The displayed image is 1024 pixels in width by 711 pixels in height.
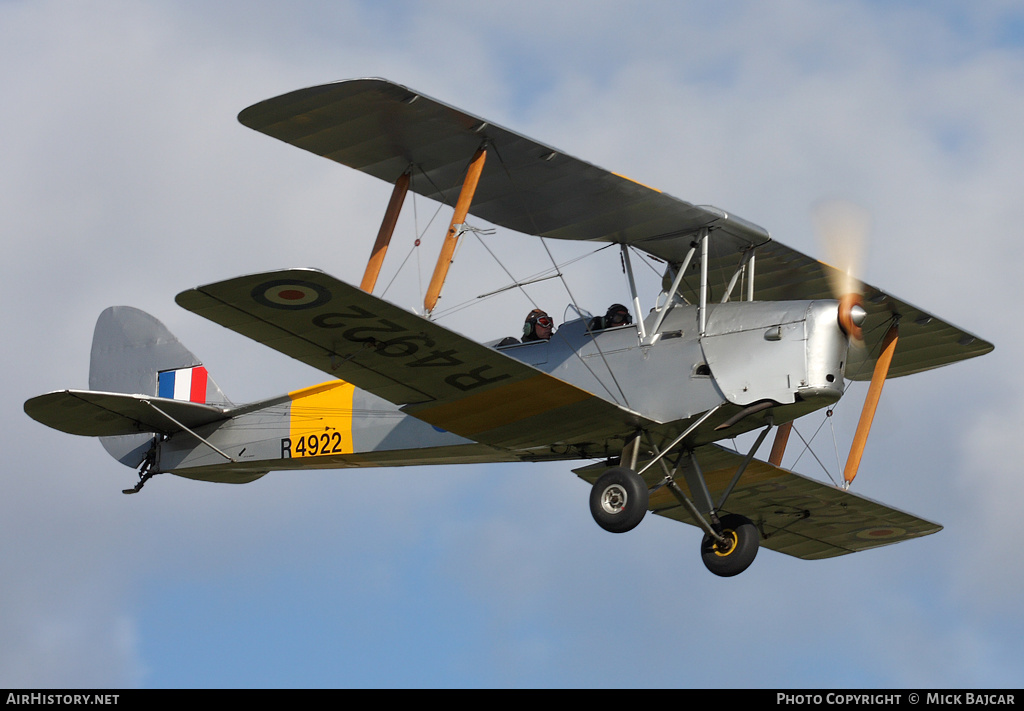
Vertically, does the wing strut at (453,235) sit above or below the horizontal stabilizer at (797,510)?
above

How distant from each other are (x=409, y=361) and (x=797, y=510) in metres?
5.83

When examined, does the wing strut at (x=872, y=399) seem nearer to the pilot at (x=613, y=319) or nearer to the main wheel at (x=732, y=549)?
the main wheel at (x=732, y=549)

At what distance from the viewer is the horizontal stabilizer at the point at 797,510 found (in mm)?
16516

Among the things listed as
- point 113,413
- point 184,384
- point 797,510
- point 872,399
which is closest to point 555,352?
point 872,399

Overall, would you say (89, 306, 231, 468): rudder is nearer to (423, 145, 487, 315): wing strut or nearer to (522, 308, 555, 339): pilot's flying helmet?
(522, 308, 555, 339): pilot's flying helmet

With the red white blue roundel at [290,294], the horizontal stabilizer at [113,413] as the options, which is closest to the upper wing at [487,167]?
the red white blue roundel at [290,294]

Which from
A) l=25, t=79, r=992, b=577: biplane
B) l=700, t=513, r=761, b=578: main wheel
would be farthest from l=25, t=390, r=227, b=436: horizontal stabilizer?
l=700, t=513, r=761, b=578: main wheel

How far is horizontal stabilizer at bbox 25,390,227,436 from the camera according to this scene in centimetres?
1543

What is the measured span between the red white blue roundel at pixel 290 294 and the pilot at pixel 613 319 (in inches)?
125

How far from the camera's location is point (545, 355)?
1484cm

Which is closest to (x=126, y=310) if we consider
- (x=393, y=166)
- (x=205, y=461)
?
(x=205, y=461)

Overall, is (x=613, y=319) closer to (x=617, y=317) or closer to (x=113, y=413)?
(x=617, y=317)

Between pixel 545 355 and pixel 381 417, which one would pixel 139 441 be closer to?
pixel 381 417
